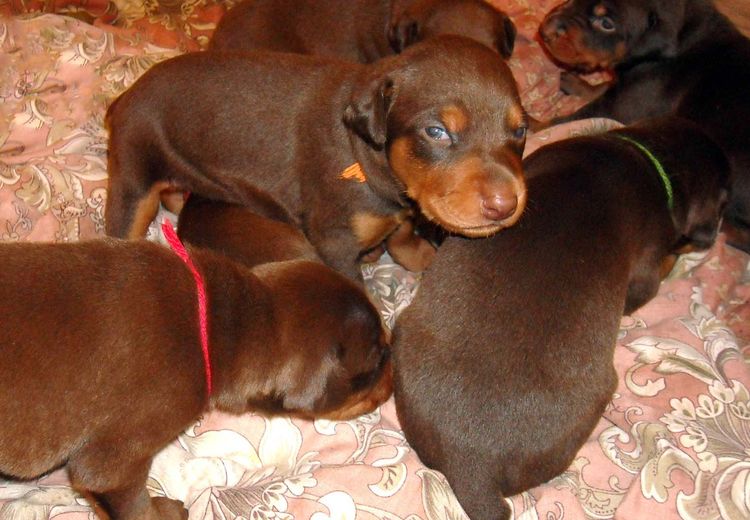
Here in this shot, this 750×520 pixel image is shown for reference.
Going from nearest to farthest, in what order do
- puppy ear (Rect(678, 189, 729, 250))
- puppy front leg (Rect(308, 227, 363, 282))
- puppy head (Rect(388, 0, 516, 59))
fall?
puppy ear (Rect(678, 189, 729, 250)) < puppy front leg (Rect(308, 227, 363, 282)) < puppy head (Rect(388, 0, 516, 59))

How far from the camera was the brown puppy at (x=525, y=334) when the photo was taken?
7.98 ft

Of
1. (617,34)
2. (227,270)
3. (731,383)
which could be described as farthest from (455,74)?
(617,34)

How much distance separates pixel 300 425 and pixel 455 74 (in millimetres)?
1424

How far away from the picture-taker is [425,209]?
2.89 m

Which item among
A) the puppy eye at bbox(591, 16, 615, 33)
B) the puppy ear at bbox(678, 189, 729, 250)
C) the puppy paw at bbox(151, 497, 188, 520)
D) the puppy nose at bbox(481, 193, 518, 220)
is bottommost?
the puppy paw at bbox(151, 497, 188, 520)

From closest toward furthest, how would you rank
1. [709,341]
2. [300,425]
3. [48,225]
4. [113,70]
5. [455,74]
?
[455,74] → [300,425] → [709,341] → [48,225] → [113,70]

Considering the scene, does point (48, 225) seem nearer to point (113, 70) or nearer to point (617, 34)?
point (113, 70)

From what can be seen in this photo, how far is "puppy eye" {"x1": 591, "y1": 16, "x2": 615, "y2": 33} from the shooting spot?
425 centimetres

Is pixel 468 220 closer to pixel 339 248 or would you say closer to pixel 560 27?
pixel 339 248

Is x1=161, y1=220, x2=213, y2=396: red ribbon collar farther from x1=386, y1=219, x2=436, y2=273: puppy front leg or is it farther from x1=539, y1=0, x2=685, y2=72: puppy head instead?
x1=539, y1=0, x2=685, y2=72: puppy head

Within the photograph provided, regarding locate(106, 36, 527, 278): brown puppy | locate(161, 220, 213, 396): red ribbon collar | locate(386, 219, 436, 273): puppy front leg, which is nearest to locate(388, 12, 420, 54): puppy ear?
locate(106, 36, 527, 278): brown puppy

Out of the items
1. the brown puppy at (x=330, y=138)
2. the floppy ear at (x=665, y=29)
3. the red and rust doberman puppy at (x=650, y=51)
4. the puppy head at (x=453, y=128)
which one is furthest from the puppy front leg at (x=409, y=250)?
the floppy ear at (x=665, y=29)

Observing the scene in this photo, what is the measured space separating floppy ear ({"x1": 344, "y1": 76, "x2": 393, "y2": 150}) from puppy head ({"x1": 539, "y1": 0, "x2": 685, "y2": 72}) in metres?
1.88

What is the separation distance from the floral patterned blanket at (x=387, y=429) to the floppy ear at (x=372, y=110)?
91 cm
